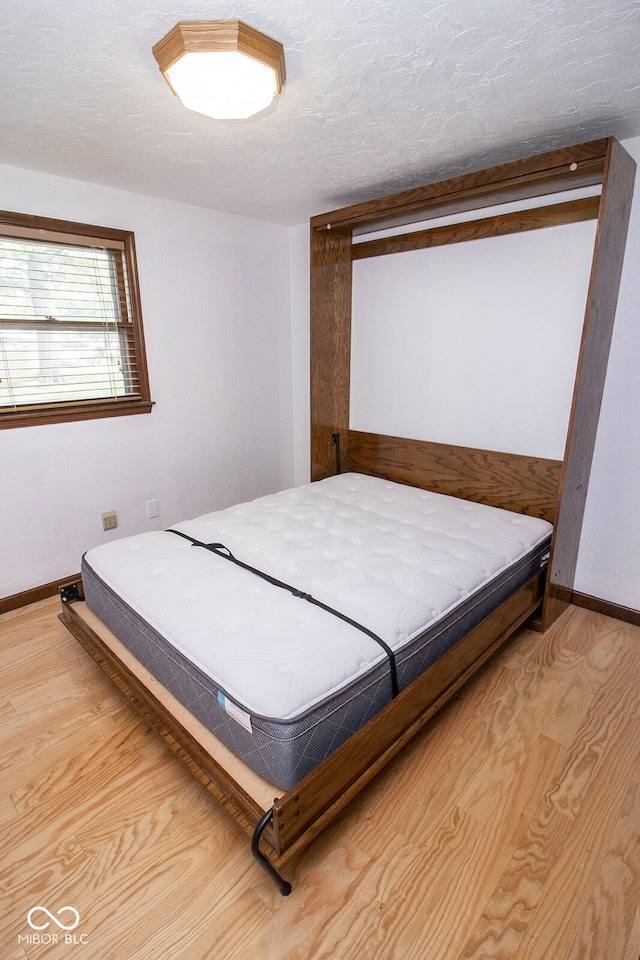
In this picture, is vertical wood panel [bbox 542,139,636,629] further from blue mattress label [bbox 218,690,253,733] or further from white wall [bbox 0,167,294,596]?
white wall [bbox 0,167,294,596]

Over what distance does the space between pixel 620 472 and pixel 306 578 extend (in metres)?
1.62

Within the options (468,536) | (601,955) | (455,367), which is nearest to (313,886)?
(601,955)

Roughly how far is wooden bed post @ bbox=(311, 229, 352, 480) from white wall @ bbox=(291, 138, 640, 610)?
1.20 m

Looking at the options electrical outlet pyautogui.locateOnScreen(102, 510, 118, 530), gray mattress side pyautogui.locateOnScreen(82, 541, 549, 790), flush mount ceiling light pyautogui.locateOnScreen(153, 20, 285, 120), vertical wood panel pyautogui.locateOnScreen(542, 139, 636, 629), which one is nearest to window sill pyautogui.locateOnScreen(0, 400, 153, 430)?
electrical outlet pyautogui.locateOnScreen(102, 510, 118, 530)

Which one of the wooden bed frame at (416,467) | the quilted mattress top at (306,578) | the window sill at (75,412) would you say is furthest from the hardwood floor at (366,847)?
the window sill at (75,412)

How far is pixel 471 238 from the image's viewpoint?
252cm

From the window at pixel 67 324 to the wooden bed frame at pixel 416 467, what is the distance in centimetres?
105

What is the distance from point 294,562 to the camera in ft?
6.15

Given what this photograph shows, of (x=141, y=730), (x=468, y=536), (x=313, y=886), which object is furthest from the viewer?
(x=468, y=536)

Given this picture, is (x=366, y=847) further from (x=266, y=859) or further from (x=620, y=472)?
(x=620, y=472)

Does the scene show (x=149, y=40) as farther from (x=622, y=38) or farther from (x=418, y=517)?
(x=418, y=517)

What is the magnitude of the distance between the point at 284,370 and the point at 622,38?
102 inches

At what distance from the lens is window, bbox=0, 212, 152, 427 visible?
91.1 inches

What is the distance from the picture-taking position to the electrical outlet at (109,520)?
110 inches
